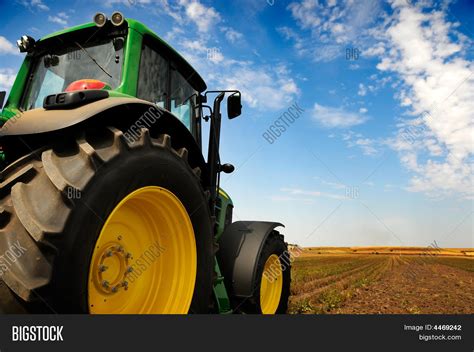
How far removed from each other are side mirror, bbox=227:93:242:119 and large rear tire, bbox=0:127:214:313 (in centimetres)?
153

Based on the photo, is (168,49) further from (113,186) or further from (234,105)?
(113,186)

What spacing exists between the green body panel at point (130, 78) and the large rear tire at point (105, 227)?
651 mm

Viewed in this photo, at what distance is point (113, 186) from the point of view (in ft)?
6.66

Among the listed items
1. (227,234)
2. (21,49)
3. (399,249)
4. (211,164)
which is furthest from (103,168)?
(399,249)

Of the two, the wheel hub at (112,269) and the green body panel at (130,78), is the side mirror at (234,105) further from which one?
the wheel hub at (112,269)

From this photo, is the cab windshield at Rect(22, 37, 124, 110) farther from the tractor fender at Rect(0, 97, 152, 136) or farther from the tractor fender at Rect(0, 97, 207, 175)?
the tractor fender at Rect(0, 97, 152, 136)

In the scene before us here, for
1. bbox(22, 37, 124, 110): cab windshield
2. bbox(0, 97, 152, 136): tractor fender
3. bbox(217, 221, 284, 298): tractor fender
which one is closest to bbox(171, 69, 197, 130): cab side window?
bbox(22, 37, 124, 110): cab windshield

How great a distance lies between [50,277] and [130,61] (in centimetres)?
208

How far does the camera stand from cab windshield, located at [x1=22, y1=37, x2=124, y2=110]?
321cm

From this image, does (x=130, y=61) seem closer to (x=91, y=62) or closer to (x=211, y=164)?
(x=91, y=62)

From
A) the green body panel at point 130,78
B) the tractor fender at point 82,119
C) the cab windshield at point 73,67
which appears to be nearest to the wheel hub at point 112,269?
the tractor fender at point 82,119

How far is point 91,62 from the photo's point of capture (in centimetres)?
334

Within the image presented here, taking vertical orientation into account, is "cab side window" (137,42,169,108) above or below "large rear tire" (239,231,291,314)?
above

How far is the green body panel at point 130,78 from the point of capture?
3.11 metres
